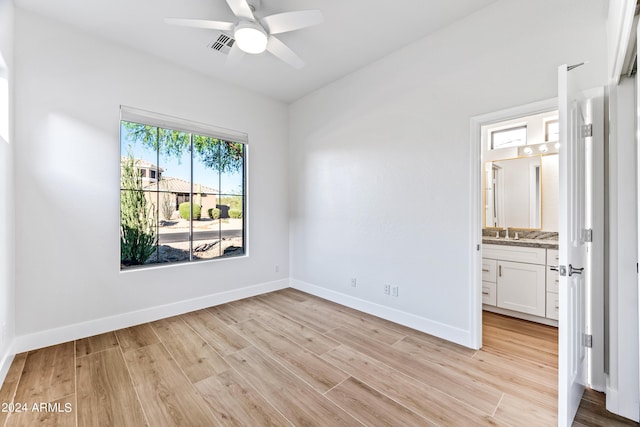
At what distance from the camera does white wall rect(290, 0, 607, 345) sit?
2152 mm

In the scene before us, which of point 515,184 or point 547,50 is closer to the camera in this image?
point 547,50

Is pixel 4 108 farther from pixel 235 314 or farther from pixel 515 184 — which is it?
pixel 515 184

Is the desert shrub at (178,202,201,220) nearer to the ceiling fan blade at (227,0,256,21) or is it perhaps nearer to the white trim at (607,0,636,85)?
the ceiling fan blade at (227,0,256,21)

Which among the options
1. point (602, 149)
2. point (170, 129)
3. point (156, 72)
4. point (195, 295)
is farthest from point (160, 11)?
point (602, 149)

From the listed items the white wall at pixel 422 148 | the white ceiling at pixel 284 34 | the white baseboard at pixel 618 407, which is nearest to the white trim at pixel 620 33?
the white wall at pixel 422 148

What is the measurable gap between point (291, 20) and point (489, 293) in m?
3.61

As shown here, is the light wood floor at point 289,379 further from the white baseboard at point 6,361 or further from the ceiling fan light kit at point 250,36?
the ceiling fan light kit at point 250,36

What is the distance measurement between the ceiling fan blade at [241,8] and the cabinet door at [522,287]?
3.66 meters

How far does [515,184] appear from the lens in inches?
143

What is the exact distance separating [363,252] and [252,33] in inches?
101

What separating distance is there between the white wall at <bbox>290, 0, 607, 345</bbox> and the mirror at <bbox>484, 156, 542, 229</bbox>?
64.7 inches

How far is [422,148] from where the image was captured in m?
2.85

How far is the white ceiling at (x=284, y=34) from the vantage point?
2346mm

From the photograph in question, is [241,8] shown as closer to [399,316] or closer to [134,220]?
[134,220]
